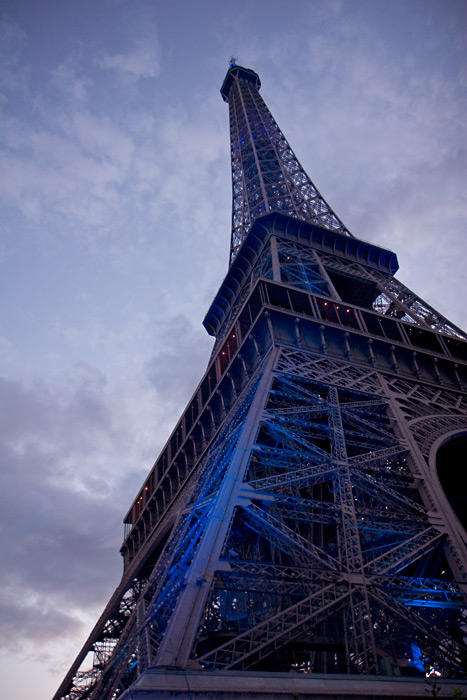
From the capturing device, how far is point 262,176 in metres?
51.6

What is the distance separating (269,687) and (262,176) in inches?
1966

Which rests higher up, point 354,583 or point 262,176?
point 262,176

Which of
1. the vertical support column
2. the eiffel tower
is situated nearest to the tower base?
the eiffel tower

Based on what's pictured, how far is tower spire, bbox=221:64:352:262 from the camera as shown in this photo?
45.7 meters

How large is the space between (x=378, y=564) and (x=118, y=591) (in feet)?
117

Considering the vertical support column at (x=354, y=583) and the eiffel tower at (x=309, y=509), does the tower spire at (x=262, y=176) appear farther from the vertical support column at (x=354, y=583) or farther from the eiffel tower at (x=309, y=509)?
the vertical support column at (x=354, y=583)

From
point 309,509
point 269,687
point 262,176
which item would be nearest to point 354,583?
point 269,687

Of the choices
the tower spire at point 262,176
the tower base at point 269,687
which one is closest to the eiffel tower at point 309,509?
the tower base at point 269,687

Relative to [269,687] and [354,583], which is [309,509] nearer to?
[354,583]

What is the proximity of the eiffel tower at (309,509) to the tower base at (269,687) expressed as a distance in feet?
0.07

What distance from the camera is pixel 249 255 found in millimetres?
39875

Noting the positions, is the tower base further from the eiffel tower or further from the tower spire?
the tower spire

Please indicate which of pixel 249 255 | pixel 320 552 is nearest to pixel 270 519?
pixel 320 552

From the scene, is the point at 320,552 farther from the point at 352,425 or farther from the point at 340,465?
the point at 352,425
